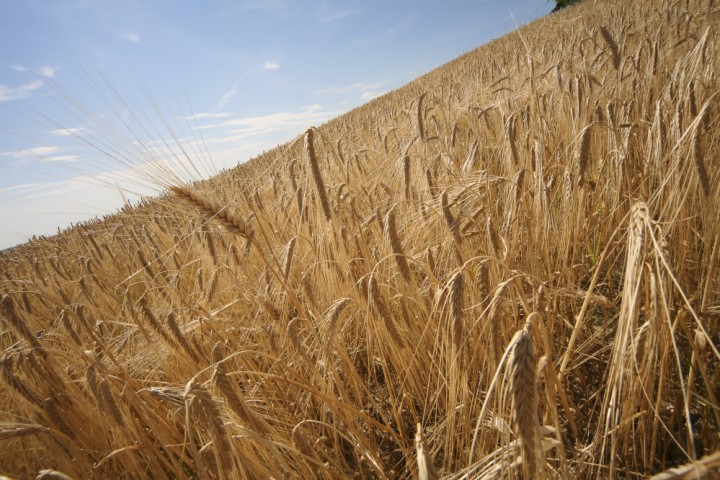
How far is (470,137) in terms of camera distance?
10.3ft

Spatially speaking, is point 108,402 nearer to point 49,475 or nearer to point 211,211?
point 49,475

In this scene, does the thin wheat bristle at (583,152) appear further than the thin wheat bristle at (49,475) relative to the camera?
Yes

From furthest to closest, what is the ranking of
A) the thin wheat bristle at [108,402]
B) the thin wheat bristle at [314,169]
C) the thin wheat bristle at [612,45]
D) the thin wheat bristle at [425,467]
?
the thin wheat bristle at [612,45]
the thin wheat bristle at [314,169]
the thin wheat bristle at [108,402]
the thin wheat bristle at [425,467]

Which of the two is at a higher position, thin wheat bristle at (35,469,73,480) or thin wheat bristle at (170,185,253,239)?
thin wheat bristle at (170,185,253,239)

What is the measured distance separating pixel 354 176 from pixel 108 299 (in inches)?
93.6

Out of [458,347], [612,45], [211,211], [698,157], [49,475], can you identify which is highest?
[612,45]

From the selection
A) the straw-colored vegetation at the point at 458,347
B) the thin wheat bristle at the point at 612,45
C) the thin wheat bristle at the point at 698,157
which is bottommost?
the straw-colored vegetation at the point at 458,347

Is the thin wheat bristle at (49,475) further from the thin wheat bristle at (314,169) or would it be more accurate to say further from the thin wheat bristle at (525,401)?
the thin wheat bristle at (314,169)

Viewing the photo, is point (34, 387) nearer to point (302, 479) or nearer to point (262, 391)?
point (262, 391)

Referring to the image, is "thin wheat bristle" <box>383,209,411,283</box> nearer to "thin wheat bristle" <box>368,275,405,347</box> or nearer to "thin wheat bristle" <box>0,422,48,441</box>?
"thin wheat bristle" <box>368,275,405,347</box>

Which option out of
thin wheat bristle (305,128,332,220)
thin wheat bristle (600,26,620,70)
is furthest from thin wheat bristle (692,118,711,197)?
thin wheat bristle (600,26,620,70)

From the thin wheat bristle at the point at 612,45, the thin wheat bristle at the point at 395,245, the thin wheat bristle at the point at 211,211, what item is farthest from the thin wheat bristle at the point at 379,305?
the thin wheat bristle at the point at 612,45

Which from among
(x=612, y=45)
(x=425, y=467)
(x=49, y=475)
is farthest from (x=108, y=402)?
(x=612, y=45)

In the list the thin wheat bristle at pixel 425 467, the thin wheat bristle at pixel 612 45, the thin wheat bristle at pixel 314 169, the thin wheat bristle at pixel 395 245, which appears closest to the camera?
the thin wheat bristle at pixel 425 467
